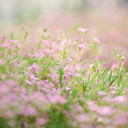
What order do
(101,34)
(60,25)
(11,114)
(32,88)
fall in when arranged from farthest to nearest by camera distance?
1. (60,25)
2. (101,34)
3. (32,88)
4. (11,114)

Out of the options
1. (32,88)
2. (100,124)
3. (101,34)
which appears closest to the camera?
(100,124)

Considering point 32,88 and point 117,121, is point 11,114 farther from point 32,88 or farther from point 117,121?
point 117,121

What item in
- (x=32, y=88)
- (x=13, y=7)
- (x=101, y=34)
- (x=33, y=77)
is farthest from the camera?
(x=13, y=7)

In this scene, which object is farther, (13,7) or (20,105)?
(13,7)

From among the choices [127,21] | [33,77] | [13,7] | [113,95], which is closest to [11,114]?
[33,77]

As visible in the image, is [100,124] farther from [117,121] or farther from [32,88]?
[32,88]

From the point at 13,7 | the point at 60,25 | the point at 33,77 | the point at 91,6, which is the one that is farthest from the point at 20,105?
the point at 13,7

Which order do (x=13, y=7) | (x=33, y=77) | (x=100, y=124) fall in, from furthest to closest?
1. (x=13, y=7)
2. (x=33, y=77)
3. (x=100, y=124)

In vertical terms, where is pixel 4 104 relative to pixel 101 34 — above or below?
above

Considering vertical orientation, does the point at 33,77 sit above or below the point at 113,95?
above
